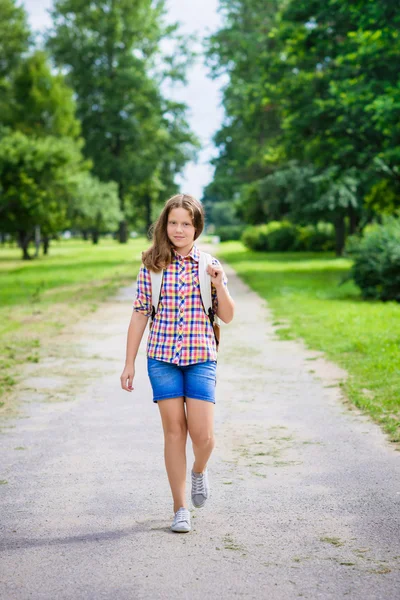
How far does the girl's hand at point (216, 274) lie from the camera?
13.9 ft

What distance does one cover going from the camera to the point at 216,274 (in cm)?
426

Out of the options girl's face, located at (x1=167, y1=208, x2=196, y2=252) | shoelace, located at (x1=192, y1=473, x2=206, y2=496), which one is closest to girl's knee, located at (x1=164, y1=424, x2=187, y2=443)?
shoelace, located at (x1=192, y1=473, x2=206, y2=496)

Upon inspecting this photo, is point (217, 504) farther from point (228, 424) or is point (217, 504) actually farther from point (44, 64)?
point (44, 64)

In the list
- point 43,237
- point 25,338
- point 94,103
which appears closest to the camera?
point 25,338

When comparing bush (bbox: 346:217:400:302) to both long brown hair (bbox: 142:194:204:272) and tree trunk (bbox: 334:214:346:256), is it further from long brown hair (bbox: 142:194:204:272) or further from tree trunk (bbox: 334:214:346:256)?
tree trunk (bbox: 334:214:346:256)

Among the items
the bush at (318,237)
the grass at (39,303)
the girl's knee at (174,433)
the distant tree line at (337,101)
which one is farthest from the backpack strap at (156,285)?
the bush at (318,237)

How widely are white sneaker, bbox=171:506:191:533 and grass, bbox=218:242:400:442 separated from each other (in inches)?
93.9

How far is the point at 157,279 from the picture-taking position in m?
4.30

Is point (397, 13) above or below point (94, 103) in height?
below

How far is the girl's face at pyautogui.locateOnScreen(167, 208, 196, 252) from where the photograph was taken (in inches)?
169

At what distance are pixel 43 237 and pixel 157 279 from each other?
147ft

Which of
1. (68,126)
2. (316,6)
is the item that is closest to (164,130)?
(68,126)

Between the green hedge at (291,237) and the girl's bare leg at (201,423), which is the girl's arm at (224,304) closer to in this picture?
the girl's bare leg at (201,423)

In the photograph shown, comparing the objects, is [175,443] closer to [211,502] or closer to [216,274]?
[211,502]
